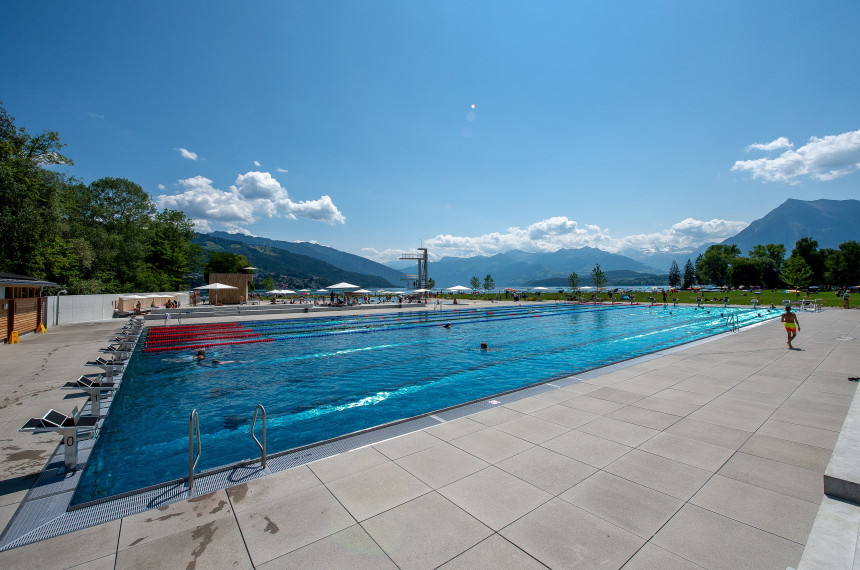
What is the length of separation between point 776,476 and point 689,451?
679 millimetres

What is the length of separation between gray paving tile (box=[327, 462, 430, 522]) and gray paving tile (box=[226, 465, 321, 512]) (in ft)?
0.91

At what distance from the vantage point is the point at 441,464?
356 centimetres

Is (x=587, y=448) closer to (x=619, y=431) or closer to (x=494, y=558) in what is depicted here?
(x=619, y=431)

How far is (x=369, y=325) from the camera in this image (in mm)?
18703

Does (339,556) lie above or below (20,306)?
below

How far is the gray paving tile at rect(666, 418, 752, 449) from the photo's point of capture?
406 centimetres

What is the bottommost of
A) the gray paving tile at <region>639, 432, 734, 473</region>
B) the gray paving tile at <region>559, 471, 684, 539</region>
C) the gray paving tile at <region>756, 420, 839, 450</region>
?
the gray paving tile at <region>756, 420, 839, 450</region>

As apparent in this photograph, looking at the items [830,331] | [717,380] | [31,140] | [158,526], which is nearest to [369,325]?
[717,380]

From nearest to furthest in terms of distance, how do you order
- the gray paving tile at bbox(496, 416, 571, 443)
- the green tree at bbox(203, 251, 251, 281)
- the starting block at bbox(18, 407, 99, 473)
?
the starting block at bbox(18, 407, 99, 473) → the gray paving tile at bbox(496, 416, 571, 443) → the green tree at bbox(203, 251, 251, 281)

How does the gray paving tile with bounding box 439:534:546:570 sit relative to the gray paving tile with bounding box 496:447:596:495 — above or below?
above

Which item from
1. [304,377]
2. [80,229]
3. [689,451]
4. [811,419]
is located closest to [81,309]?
[80,229]

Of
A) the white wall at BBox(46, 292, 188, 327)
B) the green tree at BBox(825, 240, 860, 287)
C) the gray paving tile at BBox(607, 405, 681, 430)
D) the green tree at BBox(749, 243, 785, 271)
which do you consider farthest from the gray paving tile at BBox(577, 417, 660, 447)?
the green tree at BBox(749, 243, 785, 271)

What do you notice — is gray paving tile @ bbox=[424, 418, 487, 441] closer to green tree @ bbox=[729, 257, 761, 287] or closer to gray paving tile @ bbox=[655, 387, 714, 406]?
gray paving tile @ bbox=[655, 387, 714, 406]

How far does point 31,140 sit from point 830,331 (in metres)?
38.4
